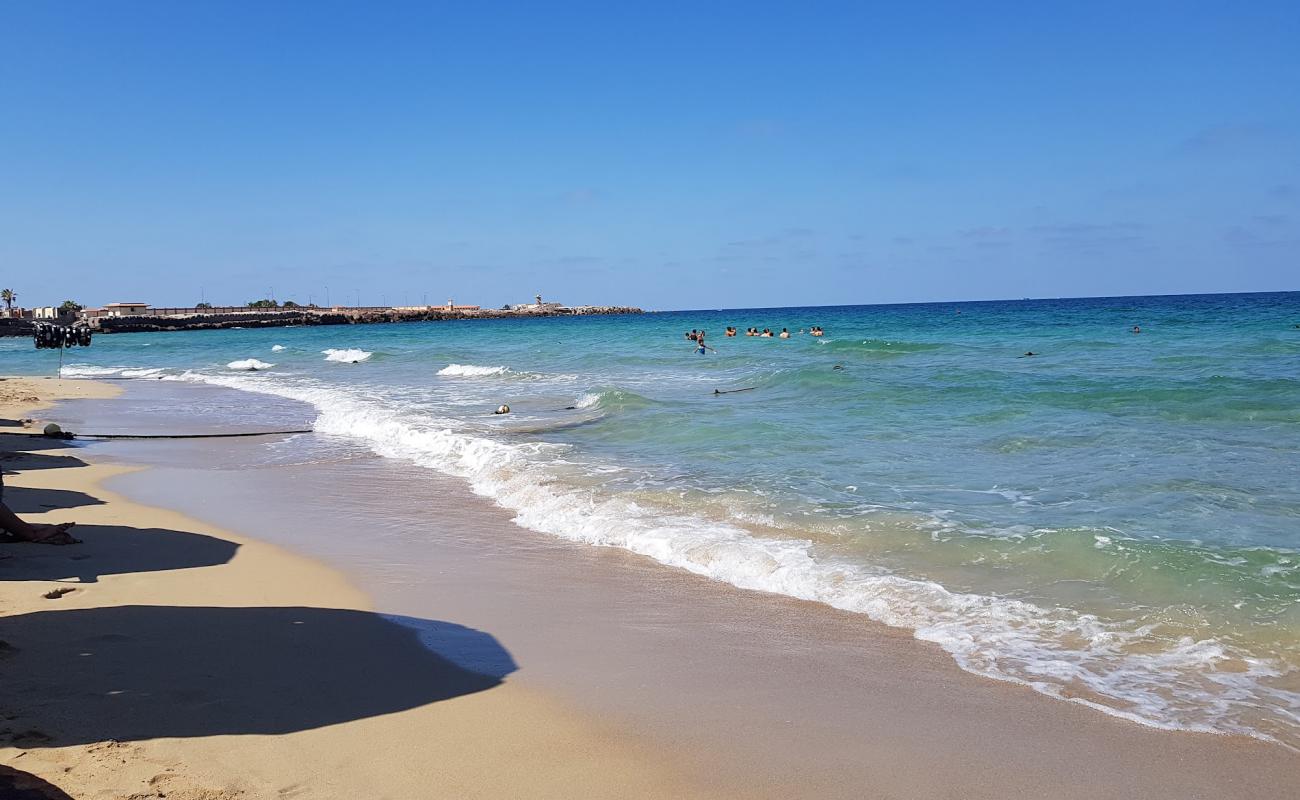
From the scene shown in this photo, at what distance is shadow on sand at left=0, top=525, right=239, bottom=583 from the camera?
616 centimetres

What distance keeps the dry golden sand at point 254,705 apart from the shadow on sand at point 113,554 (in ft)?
0.12

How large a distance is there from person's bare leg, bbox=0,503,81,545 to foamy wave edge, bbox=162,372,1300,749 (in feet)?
11.8

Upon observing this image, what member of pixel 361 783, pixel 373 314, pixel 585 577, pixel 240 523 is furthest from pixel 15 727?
pixel 373 314

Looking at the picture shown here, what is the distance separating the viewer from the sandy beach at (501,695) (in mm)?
3508

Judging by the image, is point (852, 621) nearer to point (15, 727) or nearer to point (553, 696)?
point (553, 696)

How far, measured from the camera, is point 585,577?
259 inches

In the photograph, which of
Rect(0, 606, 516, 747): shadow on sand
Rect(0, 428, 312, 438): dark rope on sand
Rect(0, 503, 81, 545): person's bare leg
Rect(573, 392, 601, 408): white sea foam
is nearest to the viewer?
Rect(0, 606, 516, 747): shadow on sand

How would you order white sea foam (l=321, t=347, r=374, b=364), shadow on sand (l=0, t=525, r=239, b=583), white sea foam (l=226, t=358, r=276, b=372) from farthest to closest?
1. white sea foam (l=321, t=347, r=374, b=364)
2. white sea foam (l=226, t=358, r=276, b=372)
3. shadow on sand (l=0, t=525, r=239, b=583)

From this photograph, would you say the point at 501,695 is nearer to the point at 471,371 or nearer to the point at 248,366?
the point at 471,371

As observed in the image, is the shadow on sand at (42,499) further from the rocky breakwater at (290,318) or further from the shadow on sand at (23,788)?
the rocky breakwater at (290,318)

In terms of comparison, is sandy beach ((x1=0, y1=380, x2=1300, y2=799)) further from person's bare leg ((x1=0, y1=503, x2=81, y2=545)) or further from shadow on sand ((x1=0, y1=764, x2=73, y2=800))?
shadow on sand ((x1=0, y1=764, x2=73, y2=800))

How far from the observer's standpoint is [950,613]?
18.2 feet

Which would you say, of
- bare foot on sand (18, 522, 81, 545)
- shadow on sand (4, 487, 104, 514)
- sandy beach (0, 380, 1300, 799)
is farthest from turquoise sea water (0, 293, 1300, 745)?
shadow on sand (4, 487, 104, 514)

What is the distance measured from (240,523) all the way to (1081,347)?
2913cm
